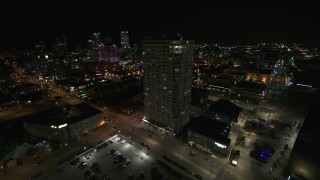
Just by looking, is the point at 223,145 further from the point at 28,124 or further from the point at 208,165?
the point at 28,124

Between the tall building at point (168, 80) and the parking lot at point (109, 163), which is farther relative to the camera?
the tall building at point (168, 80)

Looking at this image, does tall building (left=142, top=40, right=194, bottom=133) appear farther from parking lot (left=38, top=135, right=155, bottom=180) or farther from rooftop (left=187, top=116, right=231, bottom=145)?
parking lot (left=38, top=135, right=155, bottom=180)

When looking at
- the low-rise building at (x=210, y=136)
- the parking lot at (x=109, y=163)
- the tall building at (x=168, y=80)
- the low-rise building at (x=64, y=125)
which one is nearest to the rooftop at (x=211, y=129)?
the low-rise building at (x=210, y=136)

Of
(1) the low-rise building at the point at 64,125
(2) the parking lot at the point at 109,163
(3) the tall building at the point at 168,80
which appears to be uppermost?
(3) the tall building at the point at 168,80

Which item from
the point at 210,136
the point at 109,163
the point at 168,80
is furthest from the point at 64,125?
the point at 210,136

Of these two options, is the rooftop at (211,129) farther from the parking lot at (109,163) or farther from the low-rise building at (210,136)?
the parking lot at (109,163)
